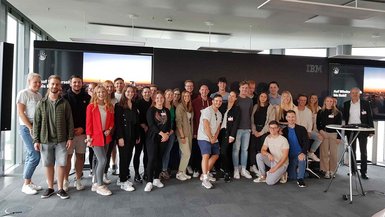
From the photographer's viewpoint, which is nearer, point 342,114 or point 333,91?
point 342,114

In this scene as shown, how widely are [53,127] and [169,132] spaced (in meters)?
1.57

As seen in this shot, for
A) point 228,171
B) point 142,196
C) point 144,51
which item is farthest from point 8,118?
point 228,171

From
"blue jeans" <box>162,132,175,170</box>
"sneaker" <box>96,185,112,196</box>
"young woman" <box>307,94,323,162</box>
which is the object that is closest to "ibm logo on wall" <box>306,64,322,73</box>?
"young woman" <box>307,94,323,162</box>

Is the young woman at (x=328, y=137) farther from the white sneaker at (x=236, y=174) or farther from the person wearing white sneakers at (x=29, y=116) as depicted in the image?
the person wearing white sneakers at (x=29, y=116)

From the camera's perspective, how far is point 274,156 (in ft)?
15.2

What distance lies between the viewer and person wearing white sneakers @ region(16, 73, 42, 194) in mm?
3805

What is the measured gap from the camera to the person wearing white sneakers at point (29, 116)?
150 inches

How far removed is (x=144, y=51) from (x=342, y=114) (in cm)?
378

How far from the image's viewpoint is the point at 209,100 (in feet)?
16.3

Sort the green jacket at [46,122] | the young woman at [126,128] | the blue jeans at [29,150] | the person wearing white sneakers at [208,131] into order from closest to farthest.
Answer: the green jacket at [46,122]
the blue jeans at [29,150]
the young woman at [126,128]
the person wearing white sneakers at [208,131]

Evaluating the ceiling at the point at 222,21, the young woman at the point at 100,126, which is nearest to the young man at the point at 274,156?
the ceiling at the point at 222,21

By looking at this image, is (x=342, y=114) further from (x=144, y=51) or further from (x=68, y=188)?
(x=68, y=188)

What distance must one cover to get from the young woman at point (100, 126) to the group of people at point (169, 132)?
12mm

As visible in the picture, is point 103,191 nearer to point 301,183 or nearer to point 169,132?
point 169,132
